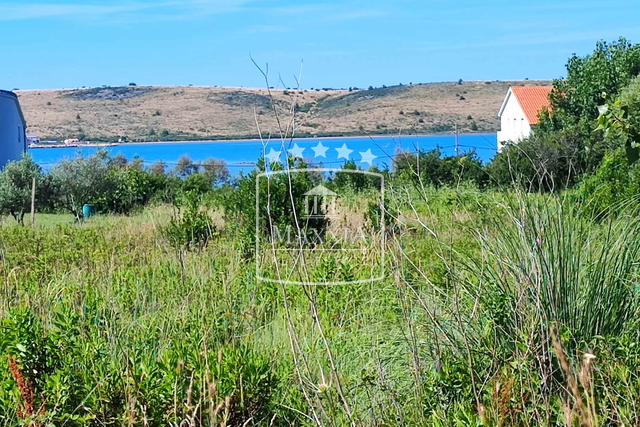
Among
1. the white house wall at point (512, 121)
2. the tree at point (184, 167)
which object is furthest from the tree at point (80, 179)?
the white house wall at point (512, 121)

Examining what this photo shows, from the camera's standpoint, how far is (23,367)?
11.9 feet

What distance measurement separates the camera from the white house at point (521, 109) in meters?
48.8

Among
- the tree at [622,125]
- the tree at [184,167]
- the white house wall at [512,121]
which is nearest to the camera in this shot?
the tree at [622,125]

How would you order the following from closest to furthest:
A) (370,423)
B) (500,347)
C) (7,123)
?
(370,423), (500,347), (7,123)

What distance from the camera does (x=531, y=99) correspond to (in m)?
50.4

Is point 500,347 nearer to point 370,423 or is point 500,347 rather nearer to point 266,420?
point 370,423

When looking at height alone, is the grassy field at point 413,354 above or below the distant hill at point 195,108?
above

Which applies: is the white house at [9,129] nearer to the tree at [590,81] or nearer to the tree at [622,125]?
the tree at [590,81]

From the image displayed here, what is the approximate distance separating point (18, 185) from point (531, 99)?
3631cm

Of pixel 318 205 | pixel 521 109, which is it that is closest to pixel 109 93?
pixel 521 109

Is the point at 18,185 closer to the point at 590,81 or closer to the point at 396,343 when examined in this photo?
the point at 396,343

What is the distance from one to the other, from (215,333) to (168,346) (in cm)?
52

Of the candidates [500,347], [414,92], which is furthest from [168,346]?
[414,92]

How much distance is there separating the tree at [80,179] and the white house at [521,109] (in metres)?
31.0
